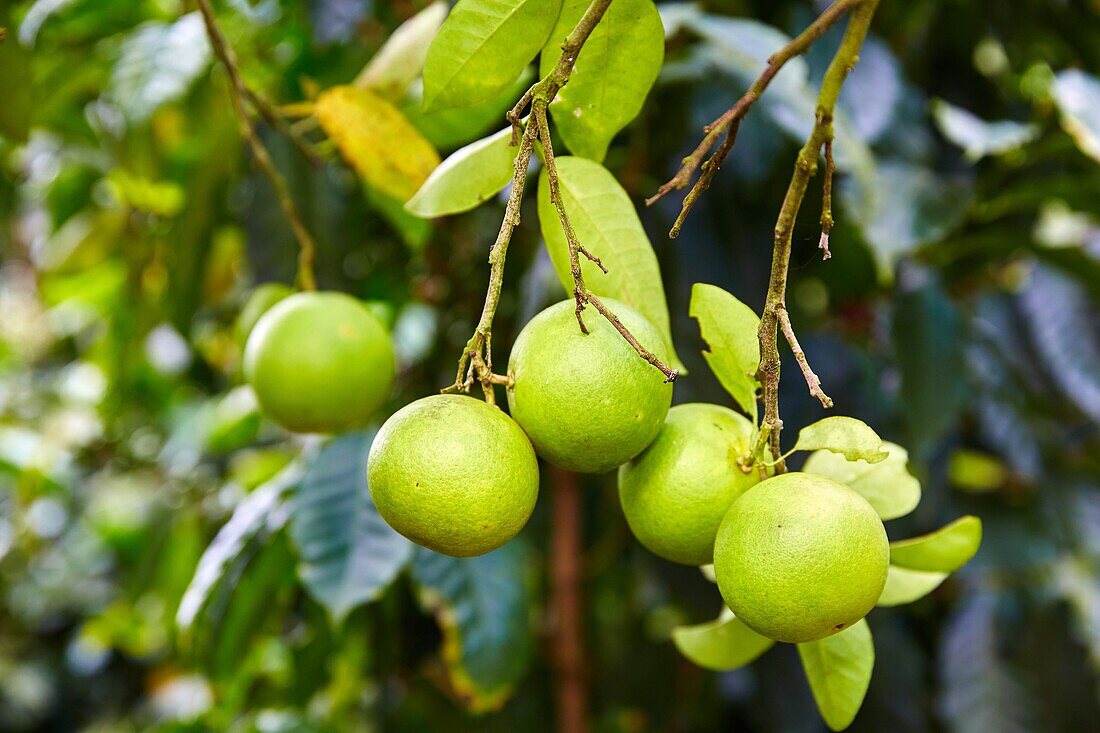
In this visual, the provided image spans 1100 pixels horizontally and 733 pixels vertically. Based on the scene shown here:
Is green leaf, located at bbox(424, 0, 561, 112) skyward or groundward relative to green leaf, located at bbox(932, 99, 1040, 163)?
skyward

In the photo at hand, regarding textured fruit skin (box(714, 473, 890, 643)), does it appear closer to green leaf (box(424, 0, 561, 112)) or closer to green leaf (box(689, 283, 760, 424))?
green leaf (box(689, 283, 760, 424))

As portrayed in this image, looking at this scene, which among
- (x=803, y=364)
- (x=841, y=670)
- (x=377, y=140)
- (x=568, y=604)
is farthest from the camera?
(x=568, y=604)

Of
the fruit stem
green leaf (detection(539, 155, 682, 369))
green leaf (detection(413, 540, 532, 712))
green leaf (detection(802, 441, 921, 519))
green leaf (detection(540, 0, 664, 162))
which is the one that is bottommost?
the fruit stem

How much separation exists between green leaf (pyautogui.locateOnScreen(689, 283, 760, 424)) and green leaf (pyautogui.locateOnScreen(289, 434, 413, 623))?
1.65 ft

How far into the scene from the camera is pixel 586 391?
538 millimetres

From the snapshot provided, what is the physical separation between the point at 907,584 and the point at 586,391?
0.31 metres

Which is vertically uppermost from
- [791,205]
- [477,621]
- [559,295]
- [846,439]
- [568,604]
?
[791,205]

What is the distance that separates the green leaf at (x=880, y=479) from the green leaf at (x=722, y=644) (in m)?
0.13

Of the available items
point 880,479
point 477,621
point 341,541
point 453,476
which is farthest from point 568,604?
point 453,476

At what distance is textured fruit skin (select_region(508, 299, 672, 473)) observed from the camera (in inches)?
21.3

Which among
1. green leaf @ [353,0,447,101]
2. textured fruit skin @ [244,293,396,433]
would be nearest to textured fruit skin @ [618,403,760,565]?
textured fruit skin @ [244,293,396,433]

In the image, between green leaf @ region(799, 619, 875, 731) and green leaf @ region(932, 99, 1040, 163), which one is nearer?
green leaf @ region(799, 619, 875, 731)

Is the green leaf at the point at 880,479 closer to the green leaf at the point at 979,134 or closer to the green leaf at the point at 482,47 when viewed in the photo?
the green leaf at the point at 482,47

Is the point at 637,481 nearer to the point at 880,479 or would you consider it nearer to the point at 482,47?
the point at 880,479
